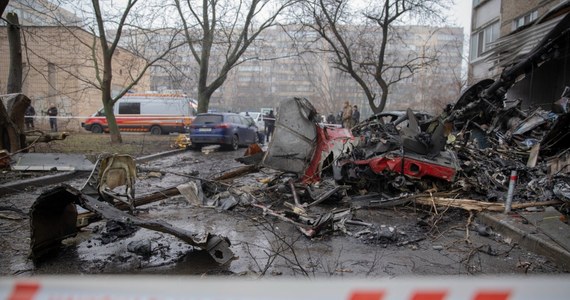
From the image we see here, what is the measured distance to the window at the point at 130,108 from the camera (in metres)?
23.4

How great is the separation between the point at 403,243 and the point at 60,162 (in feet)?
26.3

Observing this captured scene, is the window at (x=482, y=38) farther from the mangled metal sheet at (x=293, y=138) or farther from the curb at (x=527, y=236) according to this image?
the curb at (x=527, y=236)

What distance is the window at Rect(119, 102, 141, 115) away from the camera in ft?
76.8

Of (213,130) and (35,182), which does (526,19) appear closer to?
(213,130)

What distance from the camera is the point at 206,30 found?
59.6 feet

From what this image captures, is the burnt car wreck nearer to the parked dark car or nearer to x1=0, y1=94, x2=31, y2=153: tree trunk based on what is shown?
x1=0, y1=94, x2=31, y2=153: tree trunk

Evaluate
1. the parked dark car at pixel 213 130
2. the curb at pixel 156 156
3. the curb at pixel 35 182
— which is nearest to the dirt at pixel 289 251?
the curb at pixel 35 182

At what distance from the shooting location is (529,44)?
32.6 feet

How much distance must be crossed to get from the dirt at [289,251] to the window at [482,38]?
17.9 m

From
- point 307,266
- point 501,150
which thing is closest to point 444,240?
point 307,266

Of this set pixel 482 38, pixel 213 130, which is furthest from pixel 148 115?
pixel 482 38

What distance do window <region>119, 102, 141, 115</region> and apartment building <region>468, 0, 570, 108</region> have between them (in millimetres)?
19462

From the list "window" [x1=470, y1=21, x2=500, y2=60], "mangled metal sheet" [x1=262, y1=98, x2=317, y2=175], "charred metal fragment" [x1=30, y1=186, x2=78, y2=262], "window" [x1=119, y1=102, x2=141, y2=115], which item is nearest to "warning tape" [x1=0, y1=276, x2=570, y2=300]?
"charred metal fragment" [x1=30, y1=186, x2=78, y2=262]

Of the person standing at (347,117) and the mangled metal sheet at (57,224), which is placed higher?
the person standing at (347,117)
